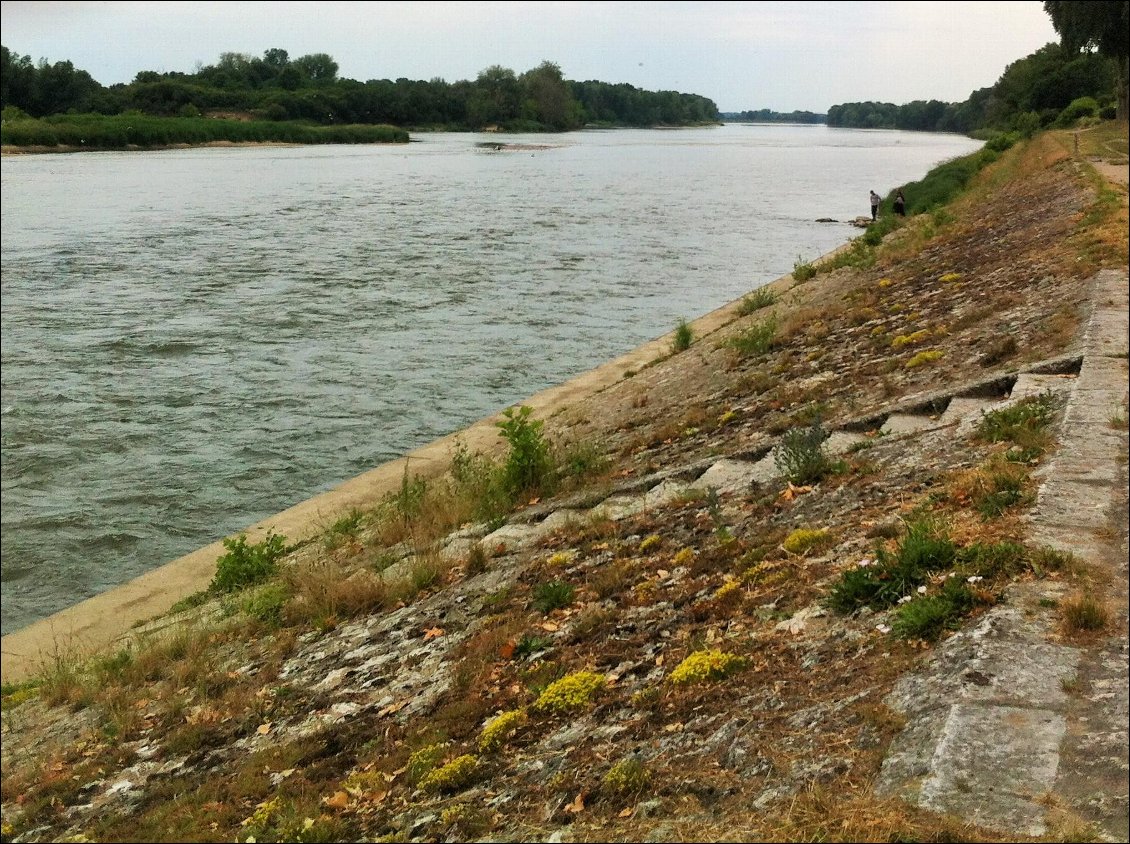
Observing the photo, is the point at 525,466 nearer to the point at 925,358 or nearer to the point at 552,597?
the point at 552,597

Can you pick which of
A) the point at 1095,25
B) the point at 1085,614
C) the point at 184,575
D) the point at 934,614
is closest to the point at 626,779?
the point at 934,614

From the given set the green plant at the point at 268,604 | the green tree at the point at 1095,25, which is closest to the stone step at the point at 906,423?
the green plant at the point at 268,604

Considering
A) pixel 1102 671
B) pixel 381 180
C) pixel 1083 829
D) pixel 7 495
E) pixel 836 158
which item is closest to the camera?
pixel 1083 829

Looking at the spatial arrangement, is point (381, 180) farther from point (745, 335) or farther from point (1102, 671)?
point (1102, 671)

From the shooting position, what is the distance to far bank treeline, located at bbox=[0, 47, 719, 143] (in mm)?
82000

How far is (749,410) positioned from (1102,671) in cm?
857

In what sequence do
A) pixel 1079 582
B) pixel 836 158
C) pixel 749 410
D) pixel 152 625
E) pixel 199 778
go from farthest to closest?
pixel 836 158 < pixel 749 410 < pixel 152 625 < pixel 199 778 < pixel 1079 582

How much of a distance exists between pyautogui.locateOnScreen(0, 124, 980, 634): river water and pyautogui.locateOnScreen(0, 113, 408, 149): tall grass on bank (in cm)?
231

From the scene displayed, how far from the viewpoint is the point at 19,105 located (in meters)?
15.6

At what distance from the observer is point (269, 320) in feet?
90.1

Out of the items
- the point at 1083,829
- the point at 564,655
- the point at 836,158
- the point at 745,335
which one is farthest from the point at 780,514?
the point at 836,158

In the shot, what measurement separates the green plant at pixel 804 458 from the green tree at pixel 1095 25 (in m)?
49.4

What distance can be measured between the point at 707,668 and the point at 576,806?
4.03ft

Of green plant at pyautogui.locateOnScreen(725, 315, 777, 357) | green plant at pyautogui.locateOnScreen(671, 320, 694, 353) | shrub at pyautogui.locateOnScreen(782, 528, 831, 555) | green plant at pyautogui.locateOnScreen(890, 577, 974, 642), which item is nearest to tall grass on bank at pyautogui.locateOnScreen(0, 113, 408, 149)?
green plant at pyautogui.locateOnScreen(671, 320, 694, 353)
